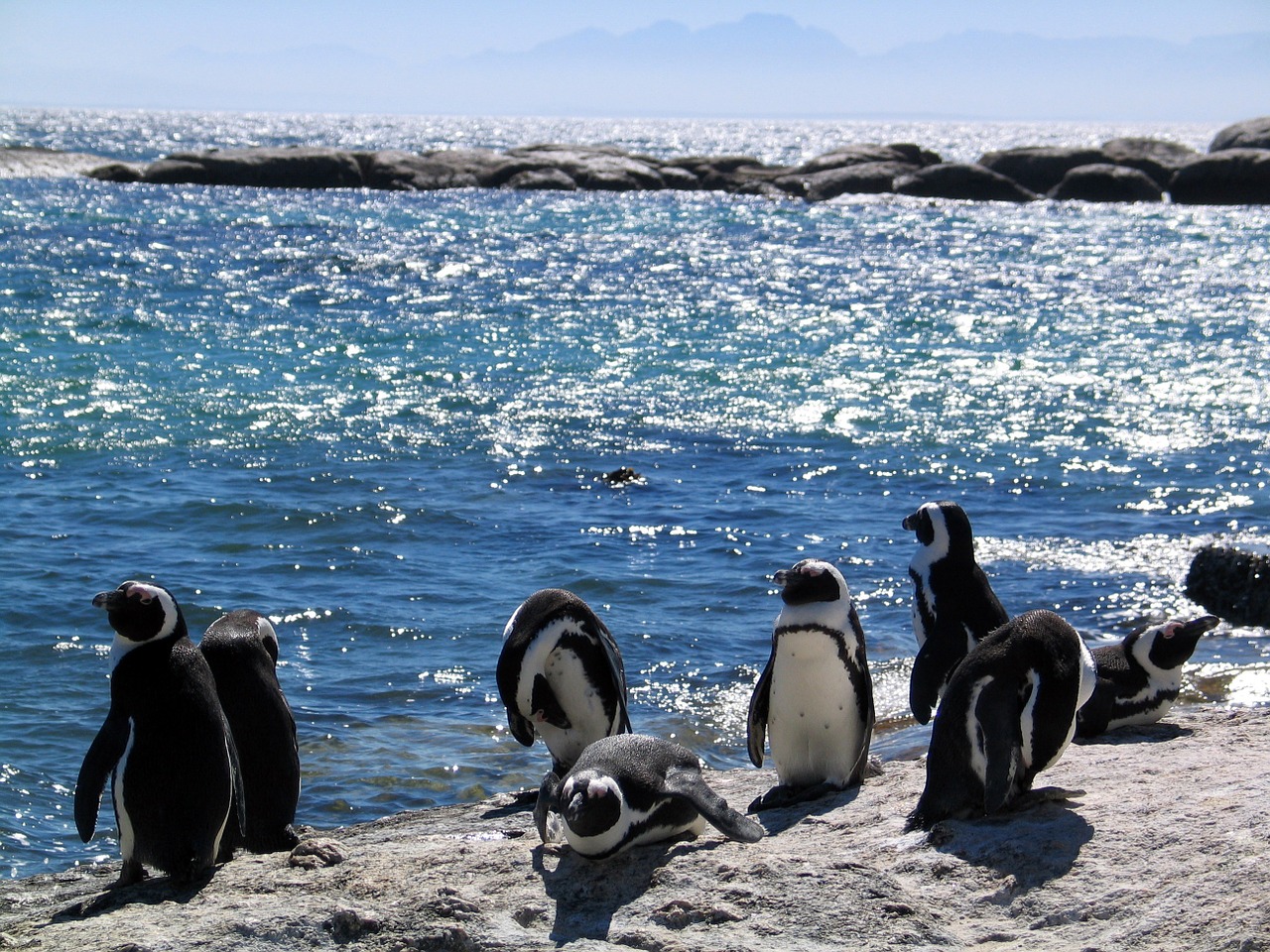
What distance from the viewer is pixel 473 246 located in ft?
107

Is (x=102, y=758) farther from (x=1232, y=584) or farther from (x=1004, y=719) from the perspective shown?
(x=1232, y=584)

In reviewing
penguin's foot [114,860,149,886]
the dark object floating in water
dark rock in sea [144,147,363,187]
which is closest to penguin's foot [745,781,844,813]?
penguin's foot [114,860,149,886]

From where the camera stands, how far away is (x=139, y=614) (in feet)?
16.4

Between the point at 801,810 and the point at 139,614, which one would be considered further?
the point at 801,810

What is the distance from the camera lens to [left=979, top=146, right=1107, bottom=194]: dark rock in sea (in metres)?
50.1

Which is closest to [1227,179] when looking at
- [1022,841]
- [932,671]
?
[932,671]

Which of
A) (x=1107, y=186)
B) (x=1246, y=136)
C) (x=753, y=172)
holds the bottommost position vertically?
(x=1107, y=186)

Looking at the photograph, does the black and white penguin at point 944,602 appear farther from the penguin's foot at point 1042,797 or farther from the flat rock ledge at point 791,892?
the penguin's foot at point 1042,797

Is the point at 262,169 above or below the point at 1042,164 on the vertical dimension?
below

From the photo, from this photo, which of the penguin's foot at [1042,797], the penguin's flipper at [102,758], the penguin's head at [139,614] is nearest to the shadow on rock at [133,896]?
the penguin's flipper at [102,758]

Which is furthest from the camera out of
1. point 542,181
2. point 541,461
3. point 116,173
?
point 542,181

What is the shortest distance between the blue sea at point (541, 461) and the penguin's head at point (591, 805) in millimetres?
2685

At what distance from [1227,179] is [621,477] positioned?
38942mm

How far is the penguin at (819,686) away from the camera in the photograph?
587 centimetres
